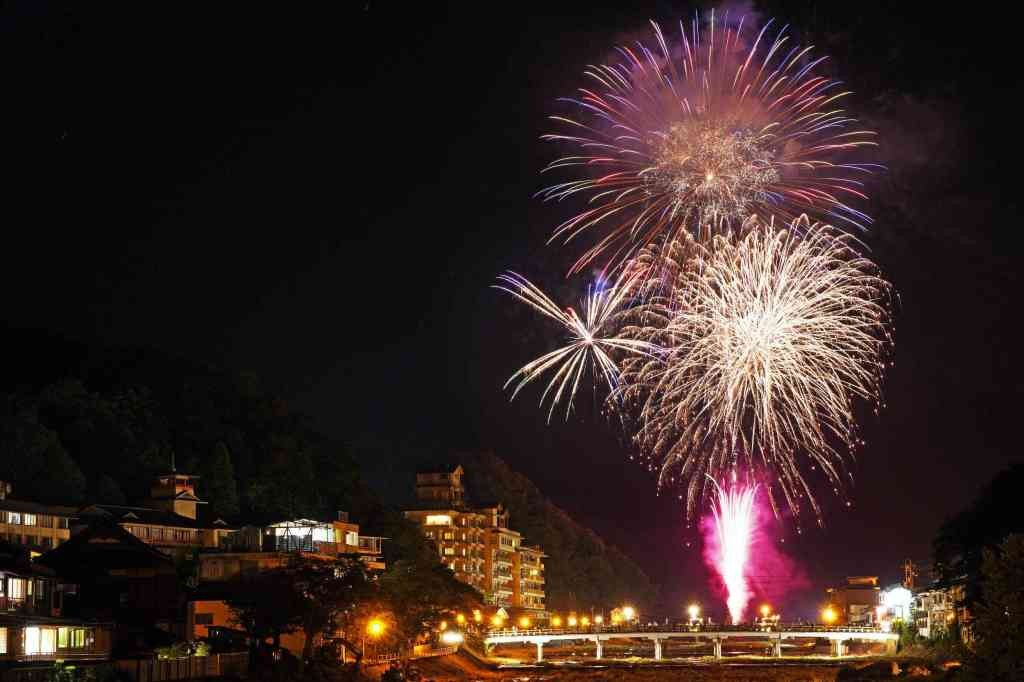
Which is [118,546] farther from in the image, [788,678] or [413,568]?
[788,678]

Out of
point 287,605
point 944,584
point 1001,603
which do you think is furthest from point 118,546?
point 944,584

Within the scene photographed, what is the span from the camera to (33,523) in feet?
250

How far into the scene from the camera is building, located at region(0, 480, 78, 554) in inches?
2923

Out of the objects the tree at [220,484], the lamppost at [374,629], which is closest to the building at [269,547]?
the lamppost at [374,629]

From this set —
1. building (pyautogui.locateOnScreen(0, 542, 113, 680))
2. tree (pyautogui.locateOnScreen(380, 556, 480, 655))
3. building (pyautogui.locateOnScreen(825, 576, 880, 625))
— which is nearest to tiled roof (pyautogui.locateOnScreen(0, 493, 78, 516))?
building (pyautogui.locateOnScreen(0, 542, 113, 680))

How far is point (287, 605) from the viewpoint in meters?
65.2

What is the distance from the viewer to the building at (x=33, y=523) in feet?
244

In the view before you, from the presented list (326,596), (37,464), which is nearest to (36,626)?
(326,596)

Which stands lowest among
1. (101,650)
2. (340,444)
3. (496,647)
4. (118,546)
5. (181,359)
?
(496,647)

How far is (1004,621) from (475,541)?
319 ft

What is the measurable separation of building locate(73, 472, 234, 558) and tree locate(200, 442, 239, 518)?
336 cm

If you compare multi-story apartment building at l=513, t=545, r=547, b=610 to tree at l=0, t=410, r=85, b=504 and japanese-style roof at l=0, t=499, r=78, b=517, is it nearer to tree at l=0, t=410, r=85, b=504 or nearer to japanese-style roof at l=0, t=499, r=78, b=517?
tree at l=0, t=410, r=85, b=504

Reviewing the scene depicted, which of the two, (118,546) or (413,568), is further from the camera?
(413,568)

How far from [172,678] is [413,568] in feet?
156
